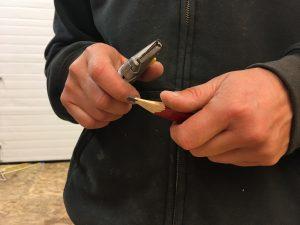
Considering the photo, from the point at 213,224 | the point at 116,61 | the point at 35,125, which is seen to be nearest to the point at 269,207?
the point at 213,224

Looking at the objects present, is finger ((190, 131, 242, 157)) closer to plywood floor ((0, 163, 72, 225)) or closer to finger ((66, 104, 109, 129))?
finger ((66, 104, 109, 129))

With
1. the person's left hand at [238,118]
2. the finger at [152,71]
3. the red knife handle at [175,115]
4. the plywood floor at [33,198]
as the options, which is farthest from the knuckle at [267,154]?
the plywood floor at [33,198]

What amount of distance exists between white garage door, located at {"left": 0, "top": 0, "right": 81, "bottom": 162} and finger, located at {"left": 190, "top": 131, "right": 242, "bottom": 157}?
99.4 inches

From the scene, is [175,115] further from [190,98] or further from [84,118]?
[84,118]

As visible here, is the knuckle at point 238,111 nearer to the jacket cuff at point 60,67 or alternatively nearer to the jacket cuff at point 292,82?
the jacket cuff at point 292,82

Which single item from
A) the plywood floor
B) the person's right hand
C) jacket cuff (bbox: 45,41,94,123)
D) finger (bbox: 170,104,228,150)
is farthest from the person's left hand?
the plywood floor

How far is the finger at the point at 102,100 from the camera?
1.90 feet

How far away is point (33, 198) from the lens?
2.21 m

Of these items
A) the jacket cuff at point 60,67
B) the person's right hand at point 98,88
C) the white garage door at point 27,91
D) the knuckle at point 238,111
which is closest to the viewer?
the knuckle at point 238,111

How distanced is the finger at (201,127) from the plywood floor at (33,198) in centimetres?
164

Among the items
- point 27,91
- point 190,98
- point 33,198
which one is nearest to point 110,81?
point 190,98

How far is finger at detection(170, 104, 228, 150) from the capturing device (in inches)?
18.1

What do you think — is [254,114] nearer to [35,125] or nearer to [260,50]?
[260,50]

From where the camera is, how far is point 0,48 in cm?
271
